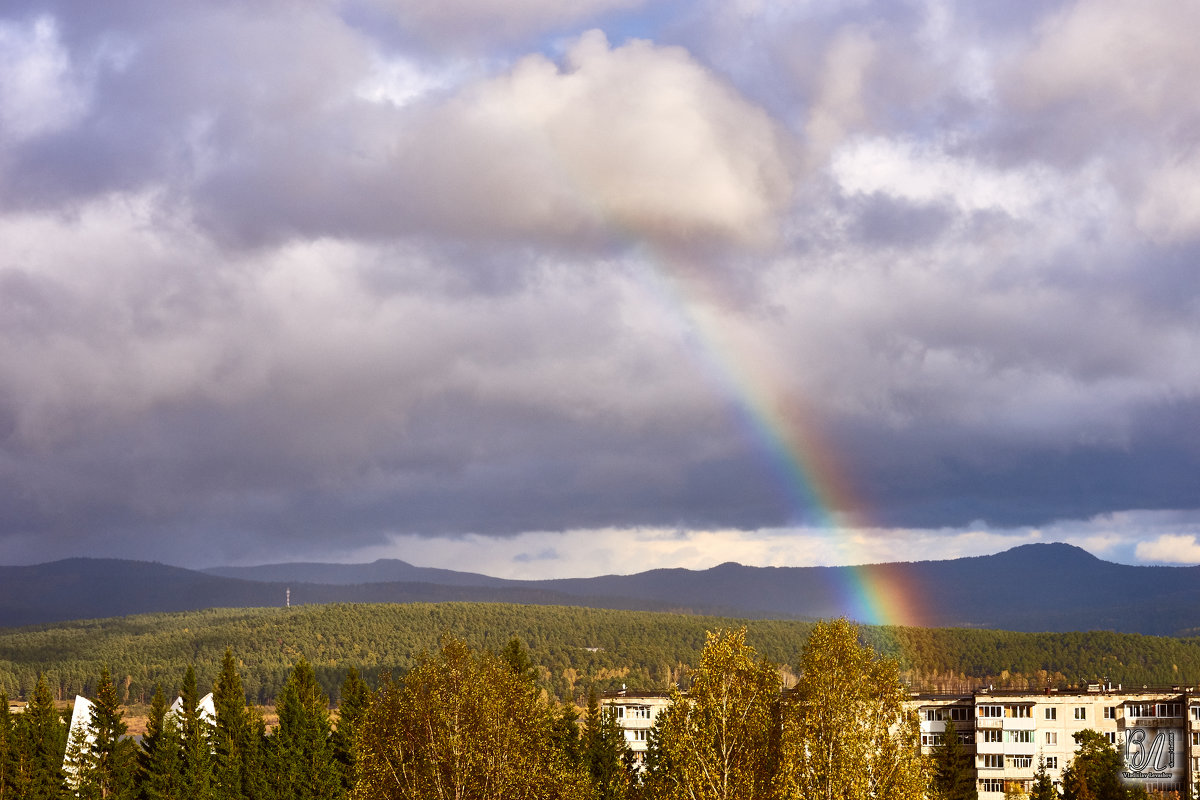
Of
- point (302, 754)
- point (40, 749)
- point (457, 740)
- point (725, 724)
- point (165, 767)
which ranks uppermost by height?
point (725, 724)

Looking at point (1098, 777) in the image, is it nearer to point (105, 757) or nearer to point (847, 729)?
point (847, 729)

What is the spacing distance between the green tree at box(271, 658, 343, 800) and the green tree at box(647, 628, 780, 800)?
73.4 metres

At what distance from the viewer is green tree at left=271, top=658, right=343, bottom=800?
126812mm

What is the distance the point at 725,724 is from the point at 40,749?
103891 mm

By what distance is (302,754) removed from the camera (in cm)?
13288

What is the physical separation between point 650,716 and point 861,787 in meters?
144

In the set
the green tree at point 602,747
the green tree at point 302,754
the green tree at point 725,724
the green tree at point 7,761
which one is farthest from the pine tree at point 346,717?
the green tree at point 725,724

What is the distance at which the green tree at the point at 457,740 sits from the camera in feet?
260

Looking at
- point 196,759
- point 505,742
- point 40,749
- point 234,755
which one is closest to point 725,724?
point 505,742

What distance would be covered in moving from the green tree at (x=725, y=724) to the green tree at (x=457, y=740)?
20.7 m

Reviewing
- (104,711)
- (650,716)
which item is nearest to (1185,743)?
(650,716)

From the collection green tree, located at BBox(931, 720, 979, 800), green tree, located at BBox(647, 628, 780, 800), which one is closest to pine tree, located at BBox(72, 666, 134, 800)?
green tree, located at BBox(931, 720, 979, 800)

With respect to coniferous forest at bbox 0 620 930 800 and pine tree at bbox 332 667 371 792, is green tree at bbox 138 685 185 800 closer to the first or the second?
coniferous forest at bbox 0 620 930 800

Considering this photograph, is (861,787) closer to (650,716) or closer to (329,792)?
(329,792)
